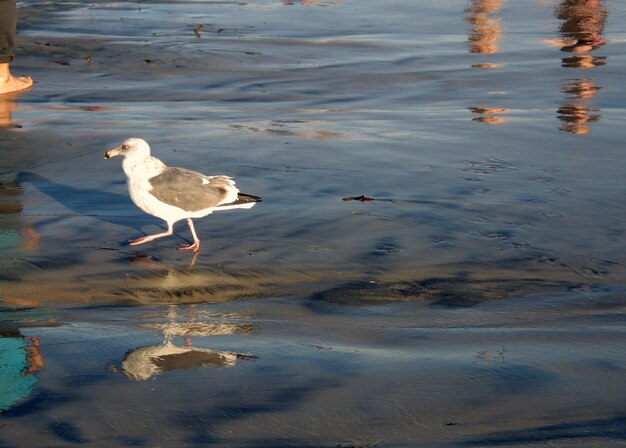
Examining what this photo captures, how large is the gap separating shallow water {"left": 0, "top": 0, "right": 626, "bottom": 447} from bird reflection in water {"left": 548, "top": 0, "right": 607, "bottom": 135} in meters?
0.06

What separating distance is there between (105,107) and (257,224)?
13.6 feet

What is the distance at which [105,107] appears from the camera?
10.8m

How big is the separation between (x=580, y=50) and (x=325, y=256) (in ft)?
26.0

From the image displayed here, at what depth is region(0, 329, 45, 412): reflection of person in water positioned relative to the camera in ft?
15.1

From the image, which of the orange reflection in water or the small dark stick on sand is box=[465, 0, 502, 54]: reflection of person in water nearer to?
the orange reflection in water

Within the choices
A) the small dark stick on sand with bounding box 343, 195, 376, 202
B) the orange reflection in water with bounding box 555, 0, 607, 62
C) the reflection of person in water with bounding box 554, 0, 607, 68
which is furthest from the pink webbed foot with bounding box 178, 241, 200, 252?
the orange reflection in water with bounding box 555, 0, 607, 62

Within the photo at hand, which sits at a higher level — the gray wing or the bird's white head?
the bird's white head

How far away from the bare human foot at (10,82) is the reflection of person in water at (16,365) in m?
6.32

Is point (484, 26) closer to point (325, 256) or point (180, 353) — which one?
point (325, 256)

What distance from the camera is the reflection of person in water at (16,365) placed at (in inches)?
181

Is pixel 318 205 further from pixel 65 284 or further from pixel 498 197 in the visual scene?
pixel 65 284

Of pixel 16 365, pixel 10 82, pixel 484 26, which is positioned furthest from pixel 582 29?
pixel 16 365

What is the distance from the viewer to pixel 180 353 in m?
5.07

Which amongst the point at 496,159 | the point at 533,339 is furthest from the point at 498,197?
the point at 533,339
